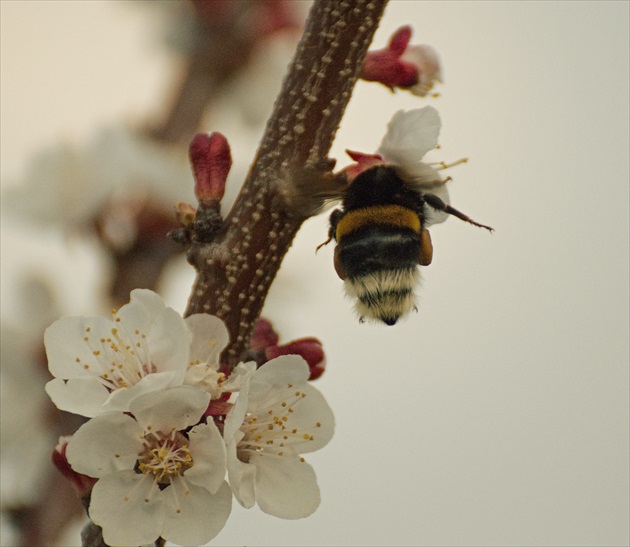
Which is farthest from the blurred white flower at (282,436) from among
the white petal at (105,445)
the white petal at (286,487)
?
the white petal at (105,445)

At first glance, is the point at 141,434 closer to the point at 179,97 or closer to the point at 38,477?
the point at 38,477

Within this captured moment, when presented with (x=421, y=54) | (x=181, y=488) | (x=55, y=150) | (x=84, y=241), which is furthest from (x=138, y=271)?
(x=181, y=488)

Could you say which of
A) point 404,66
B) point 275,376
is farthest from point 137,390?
point 404,66

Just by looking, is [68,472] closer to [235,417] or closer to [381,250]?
[235,417]

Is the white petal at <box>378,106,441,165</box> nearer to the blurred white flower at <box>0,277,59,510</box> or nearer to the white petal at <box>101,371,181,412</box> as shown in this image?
Result: the white petal at <box>101,371,181,412</box>

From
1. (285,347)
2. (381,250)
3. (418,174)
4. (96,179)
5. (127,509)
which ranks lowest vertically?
(127,509)

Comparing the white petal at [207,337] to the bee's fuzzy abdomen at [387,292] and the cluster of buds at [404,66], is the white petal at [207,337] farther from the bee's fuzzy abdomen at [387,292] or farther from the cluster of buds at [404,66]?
the cluster of buds at [404,66]
